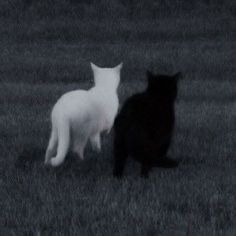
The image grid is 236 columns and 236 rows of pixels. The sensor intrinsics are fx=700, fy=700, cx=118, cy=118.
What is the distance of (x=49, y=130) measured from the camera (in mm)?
9164

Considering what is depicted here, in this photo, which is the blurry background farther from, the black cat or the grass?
the black cat

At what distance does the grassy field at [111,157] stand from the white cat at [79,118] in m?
0.22

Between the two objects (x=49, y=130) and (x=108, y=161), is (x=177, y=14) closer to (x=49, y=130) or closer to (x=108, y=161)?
(x=49, y=130)

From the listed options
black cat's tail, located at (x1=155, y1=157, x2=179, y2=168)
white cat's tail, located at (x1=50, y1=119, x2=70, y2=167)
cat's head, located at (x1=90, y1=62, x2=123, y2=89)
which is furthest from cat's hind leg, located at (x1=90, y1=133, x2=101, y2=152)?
black cat's tail, located at (x1=155, y1=157, x2=179, y2=168)

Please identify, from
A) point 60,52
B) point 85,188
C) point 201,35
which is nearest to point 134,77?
point 60,52

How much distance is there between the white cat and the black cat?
512 mm

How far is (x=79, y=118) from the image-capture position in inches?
267

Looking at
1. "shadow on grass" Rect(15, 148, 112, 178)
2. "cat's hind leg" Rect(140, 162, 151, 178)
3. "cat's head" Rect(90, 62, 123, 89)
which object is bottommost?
"shadow on grass" Rect(15, 148, 112, 178)

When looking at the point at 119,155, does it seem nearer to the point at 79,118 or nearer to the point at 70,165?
the point at 79,118

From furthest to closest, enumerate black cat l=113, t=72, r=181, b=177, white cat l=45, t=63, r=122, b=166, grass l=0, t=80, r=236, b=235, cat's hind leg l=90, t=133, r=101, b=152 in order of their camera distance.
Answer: cat's hind leg l=90, t=133, r=101, b=152 → white cat l=45, t=63, r=122, b=166 → black cat l=113, t=72, r=181, b=177 → grass l=0, t=80, r=236, b=235

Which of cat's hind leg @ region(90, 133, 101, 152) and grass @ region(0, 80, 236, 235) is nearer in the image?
grass @ region(0, 80, 236, 235)

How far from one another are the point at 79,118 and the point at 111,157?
91 centimetres

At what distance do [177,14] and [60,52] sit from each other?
6408 mm

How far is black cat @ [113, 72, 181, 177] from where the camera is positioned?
6168 millimetres
